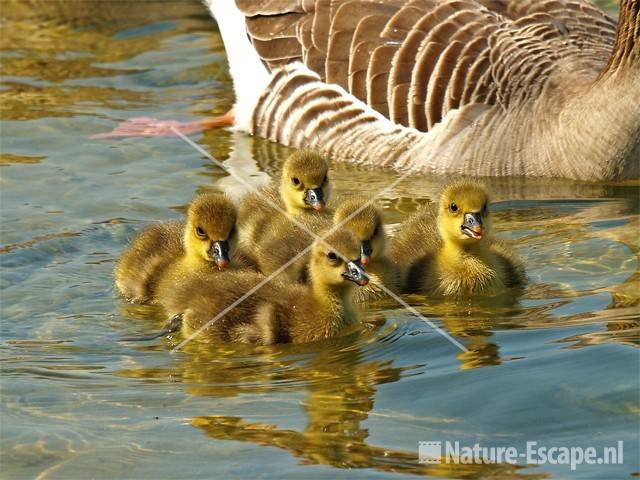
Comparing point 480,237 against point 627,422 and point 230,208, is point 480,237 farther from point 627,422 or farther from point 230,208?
point 627,422

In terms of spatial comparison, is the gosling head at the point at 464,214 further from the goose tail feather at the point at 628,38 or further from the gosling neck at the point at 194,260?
the goose tail feather at the point at 628,38

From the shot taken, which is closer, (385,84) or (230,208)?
(230,208)

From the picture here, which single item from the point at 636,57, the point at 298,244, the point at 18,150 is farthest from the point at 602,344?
the point at 18,150

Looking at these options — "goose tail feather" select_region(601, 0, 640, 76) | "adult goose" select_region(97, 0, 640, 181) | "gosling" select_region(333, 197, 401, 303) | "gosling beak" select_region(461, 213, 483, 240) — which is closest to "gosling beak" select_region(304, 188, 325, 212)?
"gosling" select_region(333, 197, 401, 303)

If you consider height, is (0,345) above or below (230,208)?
below

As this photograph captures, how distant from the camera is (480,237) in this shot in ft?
25.3

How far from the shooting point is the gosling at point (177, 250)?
7.58 metres

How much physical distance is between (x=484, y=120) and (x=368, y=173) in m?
1.09

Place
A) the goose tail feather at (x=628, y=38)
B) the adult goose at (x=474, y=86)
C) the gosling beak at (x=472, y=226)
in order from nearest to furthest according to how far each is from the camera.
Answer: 1. the gosling beak at (x=472, y=226)
2. the goose tail feather at (x=628, y=38)
3. the adult goose at (x=474, y=86)

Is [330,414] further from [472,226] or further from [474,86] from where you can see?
[474,86]

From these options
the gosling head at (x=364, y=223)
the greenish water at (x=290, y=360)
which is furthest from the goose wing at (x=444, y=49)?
the gosling head at (x=364, y=223)

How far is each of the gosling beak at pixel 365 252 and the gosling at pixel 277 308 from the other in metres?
0.11

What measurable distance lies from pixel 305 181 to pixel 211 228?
106 cm

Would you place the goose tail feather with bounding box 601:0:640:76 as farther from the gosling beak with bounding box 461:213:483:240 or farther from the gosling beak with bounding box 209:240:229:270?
the gosling beak with bounding box 209:240:229:270
